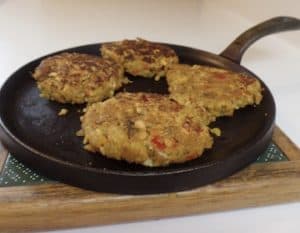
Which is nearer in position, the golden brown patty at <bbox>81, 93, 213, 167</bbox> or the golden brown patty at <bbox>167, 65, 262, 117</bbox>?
the golden brown patty at <bbox>81, 93, 213, 167</bbox>

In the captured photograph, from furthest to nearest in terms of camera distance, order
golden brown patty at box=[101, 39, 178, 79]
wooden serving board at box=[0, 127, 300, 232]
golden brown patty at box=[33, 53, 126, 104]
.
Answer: golden brown patty at box=[101, 39, 178, 79] < golden brown patty at box=[33, 53, 126, 104] < wooden serving board at box=[0, 127, 300, 232]

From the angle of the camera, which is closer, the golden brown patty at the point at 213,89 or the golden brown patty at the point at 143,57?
the golden brown patty at the point at 213,89

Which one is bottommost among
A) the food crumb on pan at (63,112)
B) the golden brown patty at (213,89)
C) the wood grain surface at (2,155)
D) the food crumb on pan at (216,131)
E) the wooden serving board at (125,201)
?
the wooden serving board at (125,201)

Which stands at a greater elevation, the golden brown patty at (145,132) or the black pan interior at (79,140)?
the golden brown patty at (145,132)

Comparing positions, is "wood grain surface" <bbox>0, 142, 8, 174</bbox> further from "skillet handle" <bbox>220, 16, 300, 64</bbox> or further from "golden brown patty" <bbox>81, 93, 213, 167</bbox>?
"skillet handle" <bbox>220, 16, 300, 64</bbox>

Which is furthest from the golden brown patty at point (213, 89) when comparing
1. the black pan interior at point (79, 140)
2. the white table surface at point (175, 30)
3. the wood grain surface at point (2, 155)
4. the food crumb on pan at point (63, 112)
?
the wood grain surface at point (2, 155)

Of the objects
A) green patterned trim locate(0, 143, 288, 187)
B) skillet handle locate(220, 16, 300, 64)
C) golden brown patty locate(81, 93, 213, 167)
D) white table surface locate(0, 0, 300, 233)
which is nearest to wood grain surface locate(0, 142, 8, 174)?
green patterned trim locate(0, 143, 288, 187)

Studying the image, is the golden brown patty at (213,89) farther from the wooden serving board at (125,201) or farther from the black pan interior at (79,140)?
the wooden serving board at (125,201)

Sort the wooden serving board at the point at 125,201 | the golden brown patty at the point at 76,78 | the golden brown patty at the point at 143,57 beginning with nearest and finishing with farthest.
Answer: the wooden serving board at the point at 125,201
the golden brown patty at the point at 76,78
the golden brown patty at the point at 143,57
